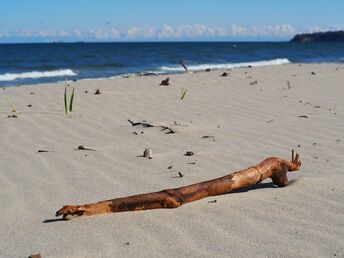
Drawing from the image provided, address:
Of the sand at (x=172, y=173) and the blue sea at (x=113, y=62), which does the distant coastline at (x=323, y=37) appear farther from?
the sand at (x=172, y=173)

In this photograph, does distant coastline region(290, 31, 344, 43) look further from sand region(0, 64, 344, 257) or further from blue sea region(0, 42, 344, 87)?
sand region(0, 64, 344, 257)

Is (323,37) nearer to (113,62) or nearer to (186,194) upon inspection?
(113,62)

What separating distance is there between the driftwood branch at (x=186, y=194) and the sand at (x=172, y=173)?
0.16 ft

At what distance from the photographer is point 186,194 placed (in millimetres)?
3168

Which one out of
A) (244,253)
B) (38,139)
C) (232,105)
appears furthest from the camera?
(232,105)

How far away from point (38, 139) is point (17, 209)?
7.01ft

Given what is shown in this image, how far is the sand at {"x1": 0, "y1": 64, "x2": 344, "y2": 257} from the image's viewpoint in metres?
2.69

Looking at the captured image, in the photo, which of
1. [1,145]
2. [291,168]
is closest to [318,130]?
[291,168]

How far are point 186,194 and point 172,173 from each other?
807mm

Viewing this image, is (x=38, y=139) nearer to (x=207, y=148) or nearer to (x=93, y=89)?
(x=207, y=148)

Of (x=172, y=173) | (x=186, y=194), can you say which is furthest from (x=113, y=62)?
(x=186, y=194)

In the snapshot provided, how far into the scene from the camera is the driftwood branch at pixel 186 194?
3016 mm

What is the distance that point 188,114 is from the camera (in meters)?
6.72

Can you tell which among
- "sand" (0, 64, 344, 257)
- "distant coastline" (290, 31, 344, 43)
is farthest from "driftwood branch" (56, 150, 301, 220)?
"distant coastline" (290, 31, 344, 43)
